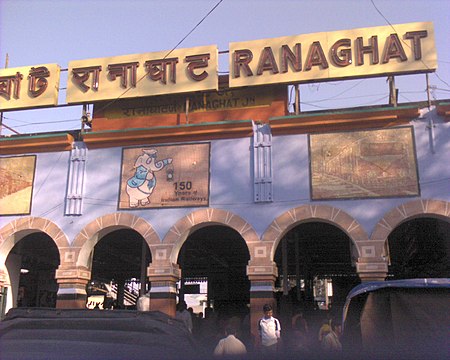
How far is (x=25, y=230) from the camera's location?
49.6ft

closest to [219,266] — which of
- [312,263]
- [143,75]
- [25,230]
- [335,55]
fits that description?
[312,263]

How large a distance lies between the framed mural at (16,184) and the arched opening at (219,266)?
4837mm

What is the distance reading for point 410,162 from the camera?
13.4 meters

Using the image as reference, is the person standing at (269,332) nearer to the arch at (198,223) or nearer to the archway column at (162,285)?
the arch at (198,223)

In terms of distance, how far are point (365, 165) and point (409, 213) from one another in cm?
161

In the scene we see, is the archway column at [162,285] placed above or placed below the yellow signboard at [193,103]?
below

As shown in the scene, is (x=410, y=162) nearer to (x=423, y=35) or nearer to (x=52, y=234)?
→ (x=423, y=35)

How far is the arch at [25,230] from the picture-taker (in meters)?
14.8

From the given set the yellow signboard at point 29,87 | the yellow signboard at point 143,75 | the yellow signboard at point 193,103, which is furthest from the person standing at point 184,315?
the yellow signboard at point 29,87

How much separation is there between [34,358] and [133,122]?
40.3 ft

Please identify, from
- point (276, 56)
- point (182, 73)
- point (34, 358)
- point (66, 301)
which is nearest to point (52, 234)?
point (66, 301)

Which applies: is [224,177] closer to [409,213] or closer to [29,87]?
[409,213]

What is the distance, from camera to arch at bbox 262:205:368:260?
43.3ft

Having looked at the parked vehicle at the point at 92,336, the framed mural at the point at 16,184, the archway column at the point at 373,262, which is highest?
the framed mural at the point at 16,184
